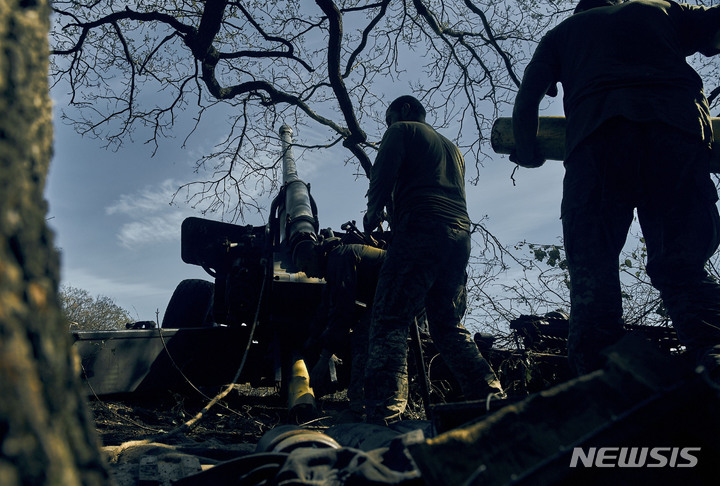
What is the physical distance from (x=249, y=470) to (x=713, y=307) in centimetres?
226

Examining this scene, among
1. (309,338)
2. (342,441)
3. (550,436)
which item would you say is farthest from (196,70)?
(550,436)

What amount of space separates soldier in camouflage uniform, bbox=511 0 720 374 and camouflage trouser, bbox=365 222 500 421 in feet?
3.44

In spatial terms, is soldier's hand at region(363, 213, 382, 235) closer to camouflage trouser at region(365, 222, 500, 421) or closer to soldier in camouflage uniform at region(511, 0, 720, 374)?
camouflage trouser at region(365, 222, 500, 421)

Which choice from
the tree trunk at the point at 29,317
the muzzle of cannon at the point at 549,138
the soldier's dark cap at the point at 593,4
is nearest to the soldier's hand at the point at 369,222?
the muzzle of cannon at the point at 549,138

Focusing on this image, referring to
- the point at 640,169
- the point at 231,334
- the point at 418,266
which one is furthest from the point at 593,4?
the point at 231,334

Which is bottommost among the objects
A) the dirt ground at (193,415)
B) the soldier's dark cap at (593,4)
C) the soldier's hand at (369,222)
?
the dirt ground at (193,415)

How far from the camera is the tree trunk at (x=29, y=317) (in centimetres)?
47

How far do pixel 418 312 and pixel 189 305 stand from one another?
4183 millimetres

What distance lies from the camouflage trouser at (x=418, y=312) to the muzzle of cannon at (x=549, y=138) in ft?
2.74

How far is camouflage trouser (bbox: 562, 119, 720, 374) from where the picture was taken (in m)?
2.39

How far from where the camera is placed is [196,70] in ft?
29.6

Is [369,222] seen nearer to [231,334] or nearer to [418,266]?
[418,266]

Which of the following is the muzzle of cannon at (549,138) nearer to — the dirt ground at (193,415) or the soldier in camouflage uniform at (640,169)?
the soldier in camouflage uniform at (640,169)

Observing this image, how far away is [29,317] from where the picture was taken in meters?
0.52
